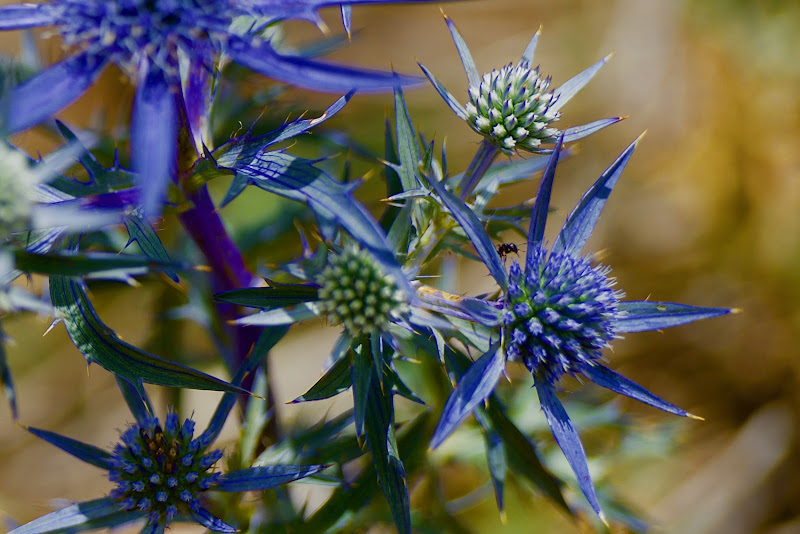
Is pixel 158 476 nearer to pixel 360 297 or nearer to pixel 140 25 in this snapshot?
pixel 360 297

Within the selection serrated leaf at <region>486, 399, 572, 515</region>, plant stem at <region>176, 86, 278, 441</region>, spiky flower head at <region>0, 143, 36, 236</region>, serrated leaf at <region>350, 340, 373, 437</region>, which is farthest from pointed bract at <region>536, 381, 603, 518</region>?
spiky flower head at <region>0, 143, 36, 236</region>

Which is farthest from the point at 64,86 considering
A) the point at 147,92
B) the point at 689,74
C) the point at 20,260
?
the point at 689,74

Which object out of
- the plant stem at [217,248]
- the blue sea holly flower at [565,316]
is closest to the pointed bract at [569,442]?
the blue sea holly flower at [565,316]

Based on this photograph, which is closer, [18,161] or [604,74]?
[18,161]

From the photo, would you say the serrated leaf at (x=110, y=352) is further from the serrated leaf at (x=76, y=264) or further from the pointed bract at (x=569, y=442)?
the pointed bract at (x=569, y=442)

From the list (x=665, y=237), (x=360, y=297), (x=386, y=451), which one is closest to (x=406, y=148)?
(x=360, y=297)

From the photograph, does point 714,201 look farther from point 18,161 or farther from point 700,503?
point 18,161
